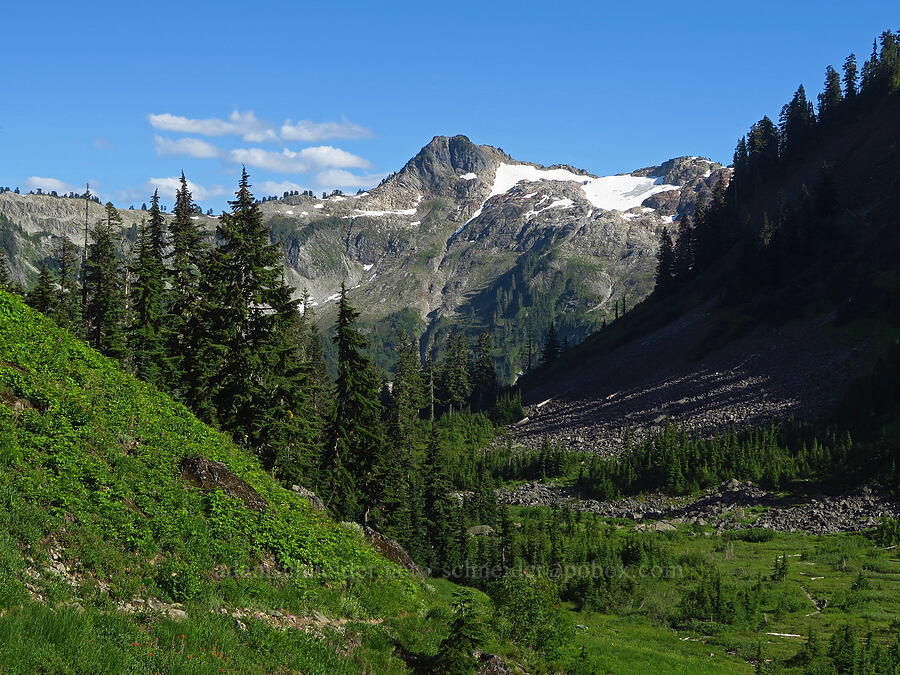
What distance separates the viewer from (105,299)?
5578cm

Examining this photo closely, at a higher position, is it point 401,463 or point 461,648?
point 401,463

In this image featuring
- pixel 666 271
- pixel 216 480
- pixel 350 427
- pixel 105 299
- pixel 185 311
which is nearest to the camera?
pixel 216 480

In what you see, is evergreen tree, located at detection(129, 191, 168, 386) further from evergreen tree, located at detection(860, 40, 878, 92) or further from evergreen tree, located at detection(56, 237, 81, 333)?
evergreen tree, located at detection(860, 40, 878, 92)

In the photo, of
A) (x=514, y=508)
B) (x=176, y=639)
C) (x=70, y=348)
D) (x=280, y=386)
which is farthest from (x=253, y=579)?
(x=514, y=508)

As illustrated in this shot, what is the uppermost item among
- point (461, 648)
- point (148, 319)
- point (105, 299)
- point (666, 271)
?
point (666, 271)

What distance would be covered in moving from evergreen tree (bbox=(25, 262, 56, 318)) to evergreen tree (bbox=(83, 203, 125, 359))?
2.93 meters

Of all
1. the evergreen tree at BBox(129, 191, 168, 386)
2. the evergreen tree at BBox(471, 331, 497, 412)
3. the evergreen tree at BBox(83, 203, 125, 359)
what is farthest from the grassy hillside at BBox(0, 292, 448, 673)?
the evergreen tree at BBox(471, 331, 497, 412)

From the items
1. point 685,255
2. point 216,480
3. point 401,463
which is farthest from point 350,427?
point 685,255

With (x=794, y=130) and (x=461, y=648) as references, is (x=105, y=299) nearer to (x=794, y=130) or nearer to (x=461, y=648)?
(x=461, y=648)

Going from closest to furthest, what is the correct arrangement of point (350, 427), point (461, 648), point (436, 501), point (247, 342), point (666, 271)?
point (461, 648), point (247, 342), point (350, 427), point (436, 501), point (666, 271)

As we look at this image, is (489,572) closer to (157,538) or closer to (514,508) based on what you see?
(514,508)

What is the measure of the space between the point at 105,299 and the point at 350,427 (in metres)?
29.8

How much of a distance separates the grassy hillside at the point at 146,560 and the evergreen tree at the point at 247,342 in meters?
11.0

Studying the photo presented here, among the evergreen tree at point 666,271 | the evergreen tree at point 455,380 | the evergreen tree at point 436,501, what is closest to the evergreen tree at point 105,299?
the evergreen tree at point 436,501
